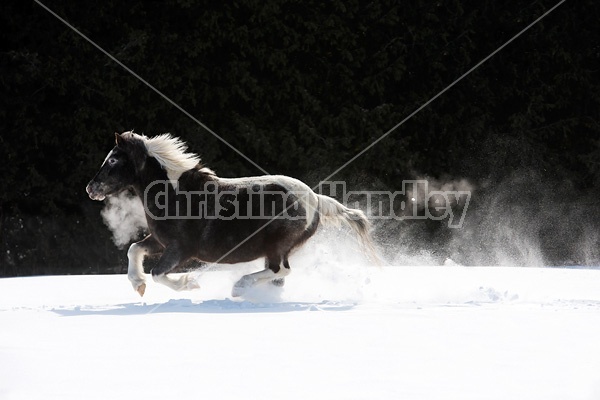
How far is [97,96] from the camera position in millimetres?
14555

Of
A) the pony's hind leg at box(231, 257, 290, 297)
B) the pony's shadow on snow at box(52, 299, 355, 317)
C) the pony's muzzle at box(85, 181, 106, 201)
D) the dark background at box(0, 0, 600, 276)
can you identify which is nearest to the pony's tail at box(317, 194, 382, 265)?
the pony's hind leg at box(231, 257, 290, 297)

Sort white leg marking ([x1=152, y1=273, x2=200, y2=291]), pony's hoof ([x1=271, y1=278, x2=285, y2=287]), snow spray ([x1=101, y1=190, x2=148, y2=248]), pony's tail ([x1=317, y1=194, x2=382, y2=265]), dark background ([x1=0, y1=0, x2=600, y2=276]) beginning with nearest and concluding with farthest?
white leg marking ([x1=152, y1=273, x2=200, y2=291]) → pony's hoof ([x1=271, y1=278, x2=285, y2=287]) → pony's tail ([x1=317, y1=194, x2=382, y2=265]) → snow spray ([x1=101, y1=190, x2=148, y2=248]) → dark background ([x1=0, y1=0, x2=600, y2=276])

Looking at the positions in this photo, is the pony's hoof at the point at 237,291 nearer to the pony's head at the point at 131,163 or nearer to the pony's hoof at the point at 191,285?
the pony's hoof at the point at 191,285

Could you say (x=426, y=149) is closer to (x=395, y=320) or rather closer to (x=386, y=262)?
(x=386, y=262)

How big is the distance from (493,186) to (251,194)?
8.70 m

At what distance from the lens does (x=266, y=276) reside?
8102mm

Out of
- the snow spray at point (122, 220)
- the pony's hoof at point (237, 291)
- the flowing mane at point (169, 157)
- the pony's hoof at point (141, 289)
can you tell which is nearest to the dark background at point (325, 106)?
the snow spray at point (122, 220)

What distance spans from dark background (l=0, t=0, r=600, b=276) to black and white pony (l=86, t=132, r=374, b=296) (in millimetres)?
6098

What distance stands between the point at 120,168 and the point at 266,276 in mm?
1886

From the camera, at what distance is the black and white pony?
8133 millimetres

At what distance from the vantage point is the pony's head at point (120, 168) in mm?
8422

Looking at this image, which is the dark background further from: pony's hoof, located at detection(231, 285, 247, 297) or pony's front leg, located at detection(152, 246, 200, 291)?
pony's hoof, located at detection(231, 285, 247, 297)

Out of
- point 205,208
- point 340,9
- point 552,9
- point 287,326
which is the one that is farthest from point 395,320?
point 552,9

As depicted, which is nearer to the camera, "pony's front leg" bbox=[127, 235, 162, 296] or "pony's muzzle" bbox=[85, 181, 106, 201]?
"pony's front leg" bbox=[127, 235, 162, 296]
